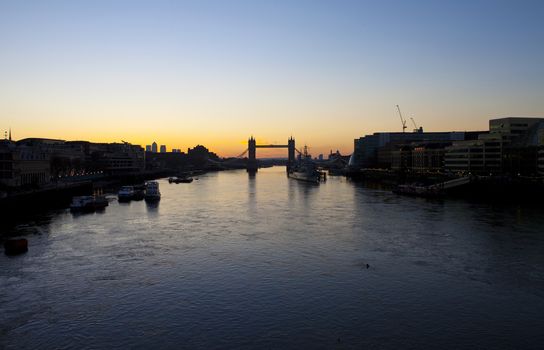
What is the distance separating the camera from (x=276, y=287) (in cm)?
1959

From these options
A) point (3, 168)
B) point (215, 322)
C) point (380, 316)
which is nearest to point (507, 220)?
point (380, 316)

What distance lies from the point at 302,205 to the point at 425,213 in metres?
15.1

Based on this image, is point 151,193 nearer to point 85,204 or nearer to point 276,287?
point 85,204

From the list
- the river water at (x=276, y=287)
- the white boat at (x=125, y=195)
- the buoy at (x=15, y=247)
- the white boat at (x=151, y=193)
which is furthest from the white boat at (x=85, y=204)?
the buoy at (x=15, y=247)

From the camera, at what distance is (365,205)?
5259 centimetres

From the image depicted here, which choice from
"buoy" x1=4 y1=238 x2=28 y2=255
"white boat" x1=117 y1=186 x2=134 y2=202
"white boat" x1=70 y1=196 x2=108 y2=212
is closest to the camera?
"buoy" x1=4 y1=238 x2=28 y2=255

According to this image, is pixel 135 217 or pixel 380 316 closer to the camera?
pixel 380 316

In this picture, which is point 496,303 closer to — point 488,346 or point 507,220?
point 488,346

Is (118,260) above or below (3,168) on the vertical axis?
below

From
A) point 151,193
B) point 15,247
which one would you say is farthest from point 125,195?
point 15,247

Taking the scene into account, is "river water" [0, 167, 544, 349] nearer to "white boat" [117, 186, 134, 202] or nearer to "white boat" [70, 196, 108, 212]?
"white boat" [70, 196, 108, 212]

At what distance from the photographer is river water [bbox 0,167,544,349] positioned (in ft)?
48.4

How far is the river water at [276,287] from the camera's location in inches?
580

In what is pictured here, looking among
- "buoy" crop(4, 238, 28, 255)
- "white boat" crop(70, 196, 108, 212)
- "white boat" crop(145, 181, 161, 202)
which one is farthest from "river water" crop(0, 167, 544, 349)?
"white boat" crop(145, 181, 161, 202)
